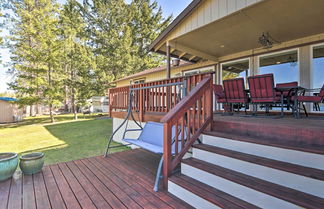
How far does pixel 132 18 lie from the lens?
18797 millimetres

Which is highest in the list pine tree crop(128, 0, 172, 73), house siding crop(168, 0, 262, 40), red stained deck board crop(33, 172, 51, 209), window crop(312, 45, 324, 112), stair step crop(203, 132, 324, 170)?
pine tree crop(128, 0, 172, 73)

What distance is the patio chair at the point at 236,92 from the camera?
394cm

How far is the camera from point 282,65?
217 inches

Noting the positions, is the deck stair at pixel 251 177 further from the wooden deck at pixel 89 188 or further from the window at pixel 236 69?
the window at pixel 236 69

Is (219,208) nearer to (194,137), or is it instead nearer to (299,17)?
(194,137)

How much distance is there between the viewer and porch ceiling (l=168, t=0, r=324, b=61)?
350cm

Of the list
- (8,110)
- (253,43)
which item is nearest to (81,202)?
(253,43)

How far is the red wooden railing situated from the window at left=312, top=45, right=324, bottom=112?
13.8ft

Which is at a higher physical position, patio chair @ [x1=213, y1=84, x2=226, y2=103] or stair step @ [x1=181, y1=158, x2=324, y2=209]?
patio chair @ [x1=213, y1=84, x2=226, y2=103]

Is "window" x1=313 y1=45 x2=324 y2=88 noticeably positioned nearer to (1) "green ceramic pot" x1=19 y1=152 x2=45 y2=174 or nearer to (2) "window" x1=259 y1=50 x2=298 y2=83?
(2) "window" x1=259 y1=50 x2=298 y2=83

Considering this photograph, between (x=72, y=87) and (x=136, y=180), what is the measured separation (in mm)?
14897

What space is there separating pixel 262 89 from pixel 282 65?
2.88m

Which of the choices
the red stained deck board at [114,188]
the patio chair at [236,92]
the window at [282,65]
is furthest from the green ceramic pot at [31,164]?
the window at [282,65]

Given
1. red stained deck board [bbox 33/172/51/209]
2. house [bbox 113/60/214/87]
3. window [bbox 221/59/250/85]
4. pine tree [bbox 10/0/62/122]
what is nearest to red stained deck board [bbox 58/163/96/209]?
red stained deck board [bbox 33/172/51/209]
